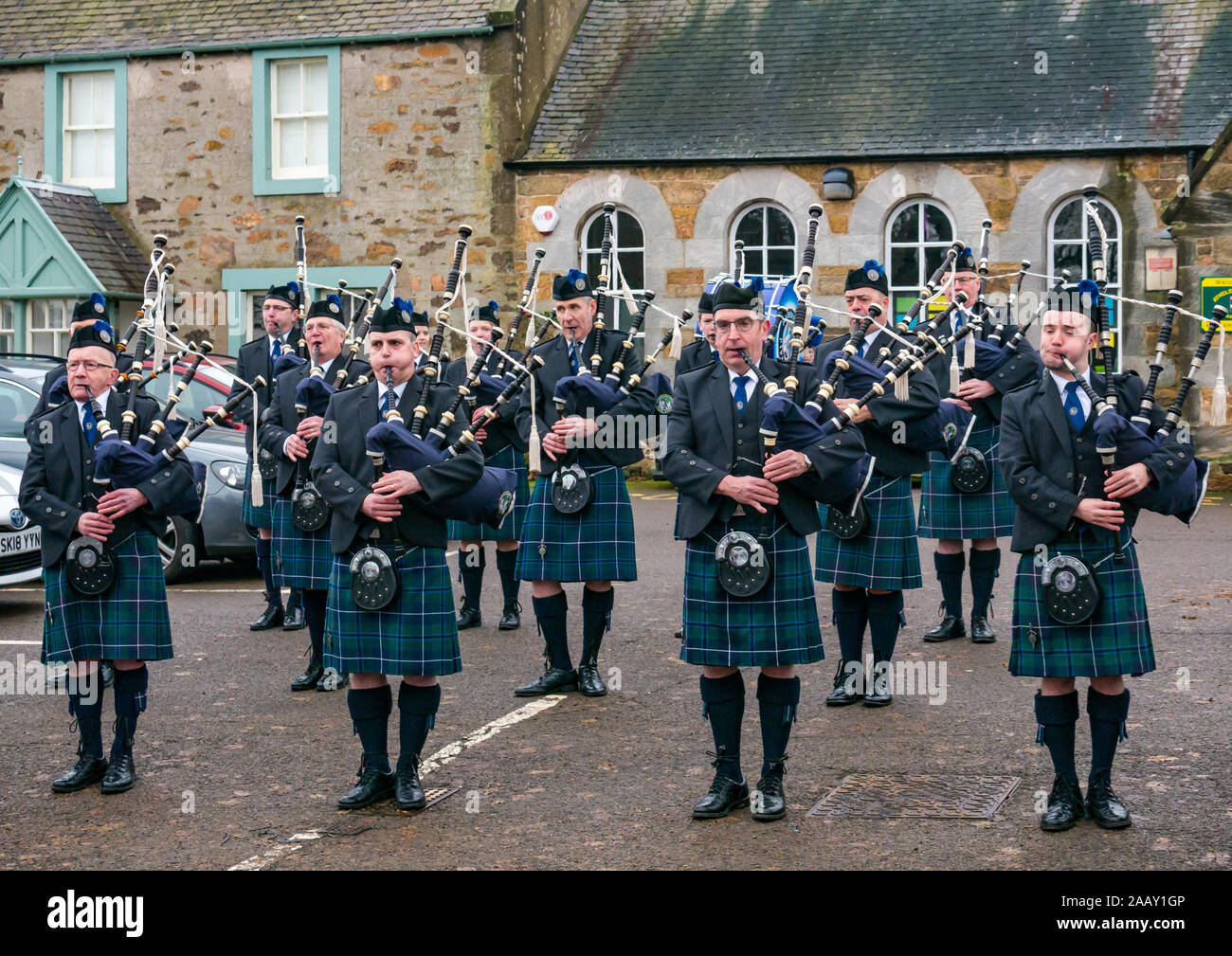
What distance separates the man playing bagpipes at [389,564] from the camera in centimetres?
523

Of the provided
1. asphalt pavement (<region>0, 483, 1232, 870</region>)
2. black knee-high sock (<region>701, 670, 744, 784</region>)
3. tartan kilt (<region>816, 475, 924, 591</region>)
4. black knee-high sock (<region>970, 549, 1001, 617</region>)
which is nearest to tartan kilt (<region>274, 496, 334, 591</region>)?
asphalt pavement (<region>0, 483, 1232, 870</region>)

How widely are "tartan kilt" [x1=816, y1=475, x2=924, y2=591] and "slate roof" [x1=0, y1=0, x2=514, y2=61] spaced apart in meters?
11.7

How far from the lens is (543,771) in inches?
226

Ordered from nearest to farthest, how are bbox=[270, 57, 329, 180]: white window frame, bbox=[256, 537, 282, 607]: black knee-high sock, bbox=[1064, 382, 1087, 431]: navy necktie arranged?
bbox=[1064, 382, 1087, 431]: navy necktie → bbox=[256, 537, 282, 607]: black knee-high sock → bbox=[270, 57, 329, 180]: white window frame

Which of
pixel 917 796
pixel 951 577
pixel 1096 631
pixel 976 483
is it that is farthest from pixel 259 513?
pixel 1096 631

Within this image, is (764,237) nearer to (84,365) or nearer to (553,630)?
(553,630)

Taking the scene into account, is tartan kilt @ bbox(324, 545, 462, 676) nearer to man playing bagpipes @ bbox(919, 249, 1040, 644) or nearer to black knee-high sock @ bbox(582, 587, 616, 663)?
black knee-high sock @ bbox(582, 587, 616, 663)

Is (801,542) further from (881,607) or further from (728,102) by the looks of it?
(728,102)

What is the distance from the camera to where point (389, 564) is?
206 inches

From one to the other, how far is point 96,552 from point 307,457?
1774 millimetres

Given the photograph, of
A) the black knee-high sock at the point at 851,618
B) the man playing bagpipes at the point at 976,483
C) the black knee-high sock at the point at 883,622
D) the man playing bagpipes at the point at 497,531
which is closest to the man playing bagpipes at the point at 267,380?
the man playing bagpipes at the point at 497,531

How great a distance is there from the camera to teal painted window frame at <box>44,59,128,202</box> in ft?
61.4

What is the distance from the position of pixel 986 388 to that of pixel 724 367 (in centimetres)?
306

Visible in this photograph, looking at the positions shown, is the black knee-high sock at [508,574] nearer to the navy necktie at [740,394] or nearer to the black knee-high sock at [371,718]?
the black knee-high sock at [371,718]
